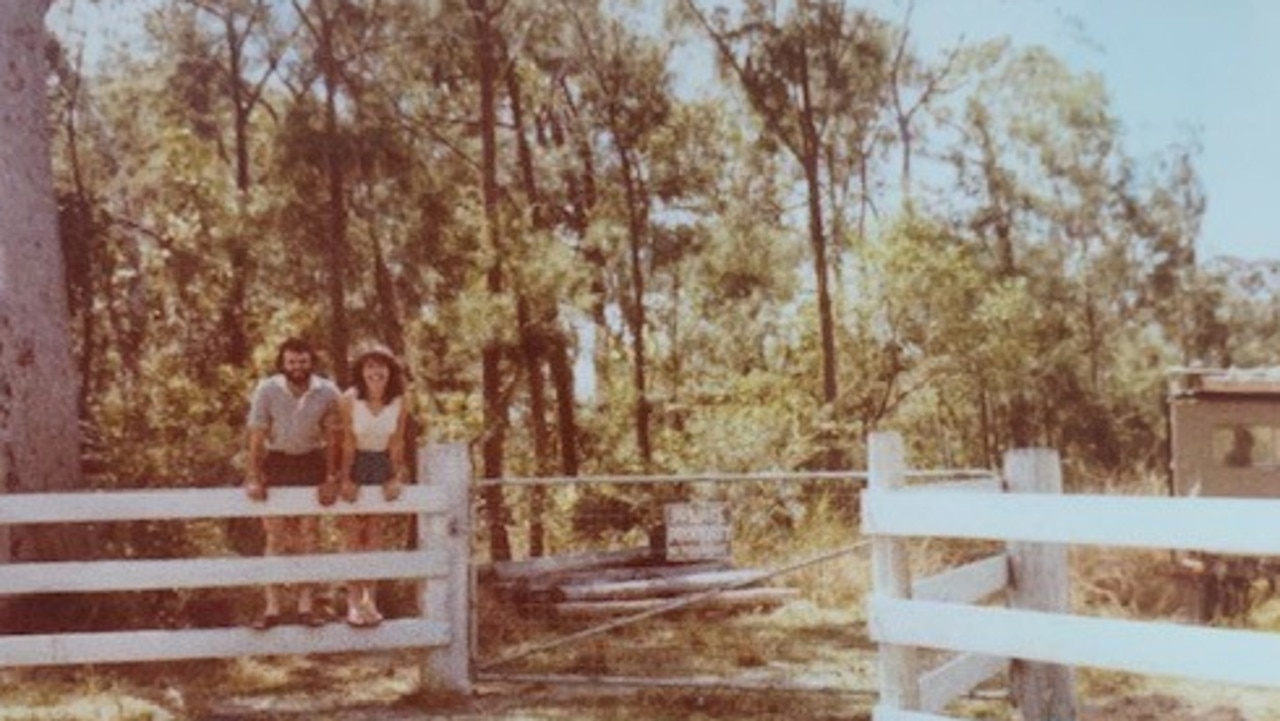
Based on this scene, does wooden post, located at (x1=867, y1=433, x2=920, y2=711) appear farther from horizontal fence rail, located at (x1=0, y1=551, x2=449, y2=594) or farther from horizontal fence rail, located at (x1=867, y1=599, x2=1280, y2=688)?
horizontal fence rail, located at (x1=0, y1=551, x2=449, y2=594)

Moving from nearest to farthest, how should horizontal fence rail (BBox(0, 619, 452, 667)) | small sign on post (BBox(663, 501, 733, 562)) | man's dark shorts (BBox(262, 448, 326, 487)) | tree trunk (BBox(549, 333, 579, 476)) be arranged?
horizontal fence rail (BBox(0, 619, 452, 667)) < man's dark shorts (BBox(262, 448, 326, 487)) < small sign on post (BBox(663, 501, 733, 562)) < tree trunk (BBox(549, 333, 579, 476))

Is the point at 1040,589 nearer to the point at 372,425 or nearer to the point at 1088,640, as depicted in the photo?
the point at 1088,640

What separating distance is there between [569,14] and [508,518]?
11.5 m

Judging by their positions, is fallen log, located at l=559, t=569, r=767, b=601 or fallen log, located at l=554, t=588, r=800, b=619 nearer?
fallen log, located at l=554, t=588, r=800, b=619

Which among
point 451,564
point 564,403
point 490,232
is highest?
point 490,232

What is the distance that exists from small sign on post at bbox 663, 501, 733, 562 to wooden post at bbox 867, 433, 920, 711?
12.2 ft

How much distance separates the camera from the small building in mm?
18500

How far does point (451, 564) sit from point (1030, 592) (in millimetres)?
3188

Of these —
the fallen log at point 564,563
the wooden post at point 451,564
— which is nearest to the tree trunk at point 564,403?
the fallen log at point 564,563

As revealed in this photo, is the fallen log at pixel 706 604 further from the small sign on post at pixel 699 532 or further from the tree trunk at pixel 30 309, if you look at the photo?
the tree trunk at pixel 30 309

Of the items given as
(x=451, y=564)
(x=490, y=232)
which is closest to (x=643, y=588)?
(x=451, y=564)

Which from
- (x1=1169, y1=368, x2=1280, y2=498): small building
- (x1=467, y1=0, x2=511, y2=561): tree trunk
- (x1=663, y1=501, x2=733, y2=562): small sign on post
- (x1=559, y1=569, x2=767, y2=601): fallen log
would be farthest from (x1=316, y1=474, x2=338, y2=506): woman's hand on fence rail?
(x1=467, y1=0, x2=511, y2=561): tree trunk

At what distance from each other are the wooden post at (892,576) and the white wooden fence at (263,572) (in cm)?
293

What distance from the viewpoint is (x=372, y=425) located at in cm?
805
